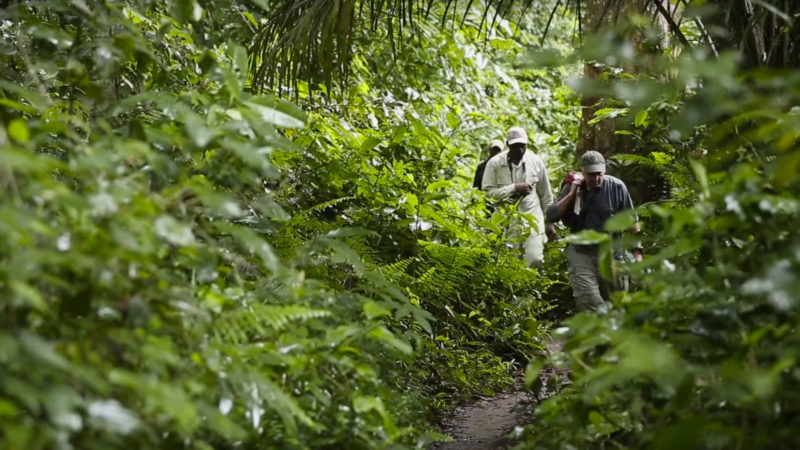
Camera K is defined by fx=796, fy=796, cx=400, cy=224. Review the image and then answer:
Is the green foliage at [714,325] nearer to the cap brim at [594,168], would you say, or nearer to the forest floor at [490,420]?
the forest floor at [490,420]

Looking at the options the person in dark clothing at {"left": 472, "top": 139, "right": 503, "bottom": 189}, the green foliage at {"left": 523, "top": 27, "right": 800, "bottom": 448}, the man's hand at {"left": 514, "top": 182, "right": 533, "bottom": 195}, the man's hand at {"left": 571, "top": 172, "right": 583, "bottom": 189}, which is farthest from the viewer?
the person in dark clothing at {"left": 472, "top": 139, "right": 503, "bottom": 189}

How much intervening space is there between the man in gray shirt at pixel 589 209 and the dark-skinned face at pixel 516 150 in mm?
1608

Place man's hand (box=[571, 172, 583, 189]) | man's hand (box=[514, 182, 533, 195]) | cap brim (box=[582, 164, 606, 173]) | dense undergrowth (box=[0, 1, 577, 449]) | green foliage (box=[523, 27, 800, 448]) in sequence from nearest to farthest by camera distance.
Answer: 1. dense undergrowth (box=[0, 1, 577, 449])
2. green foliage (box=[523, 27, 800, 448])
3. cap brim (box=[582, 164, 606, 173])
4. man's hand (box=[571, 172, 583, 189])
5. man's hand (box=[514, 182, 533, 195])

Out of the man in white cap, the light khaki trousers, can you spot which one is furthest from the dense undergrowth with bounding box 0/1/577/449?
the man in white cap

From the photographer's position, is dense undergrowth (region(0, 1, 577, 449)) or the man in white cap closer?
dense undergrowth (region(0, 1, 577, 449))

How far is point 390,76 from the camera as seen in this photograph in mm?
9664

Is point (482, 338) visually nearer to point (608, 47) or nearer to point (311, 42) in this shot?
point (311, 42)

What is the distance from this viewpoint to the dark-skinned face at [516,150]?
25.8ft

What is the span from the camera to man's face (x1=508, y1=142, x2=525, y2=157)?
25.8ft

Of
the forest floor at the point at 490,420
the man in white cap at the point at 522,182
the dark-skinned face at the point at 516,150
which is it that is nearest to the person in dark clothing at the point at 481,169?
the man in white cap at the point at 522,182

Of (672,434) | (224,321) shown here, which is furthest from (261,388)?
(672,434)

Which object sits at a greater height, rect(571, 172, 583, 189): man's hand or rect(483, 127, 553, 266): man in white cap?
rect(571, 172, 583, 189): man's hand

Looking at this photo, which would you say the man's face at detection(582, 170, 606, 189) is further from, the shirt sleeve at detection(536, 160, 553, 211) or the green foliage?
the green foliage

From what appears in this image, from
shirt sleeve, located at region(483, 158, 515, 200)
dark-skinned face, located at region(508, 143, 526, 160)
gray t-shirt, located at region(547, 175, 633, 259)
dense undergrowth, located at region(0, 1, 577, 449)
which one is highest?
dense undergrowth, located at region(0, 1, 577, 449)
